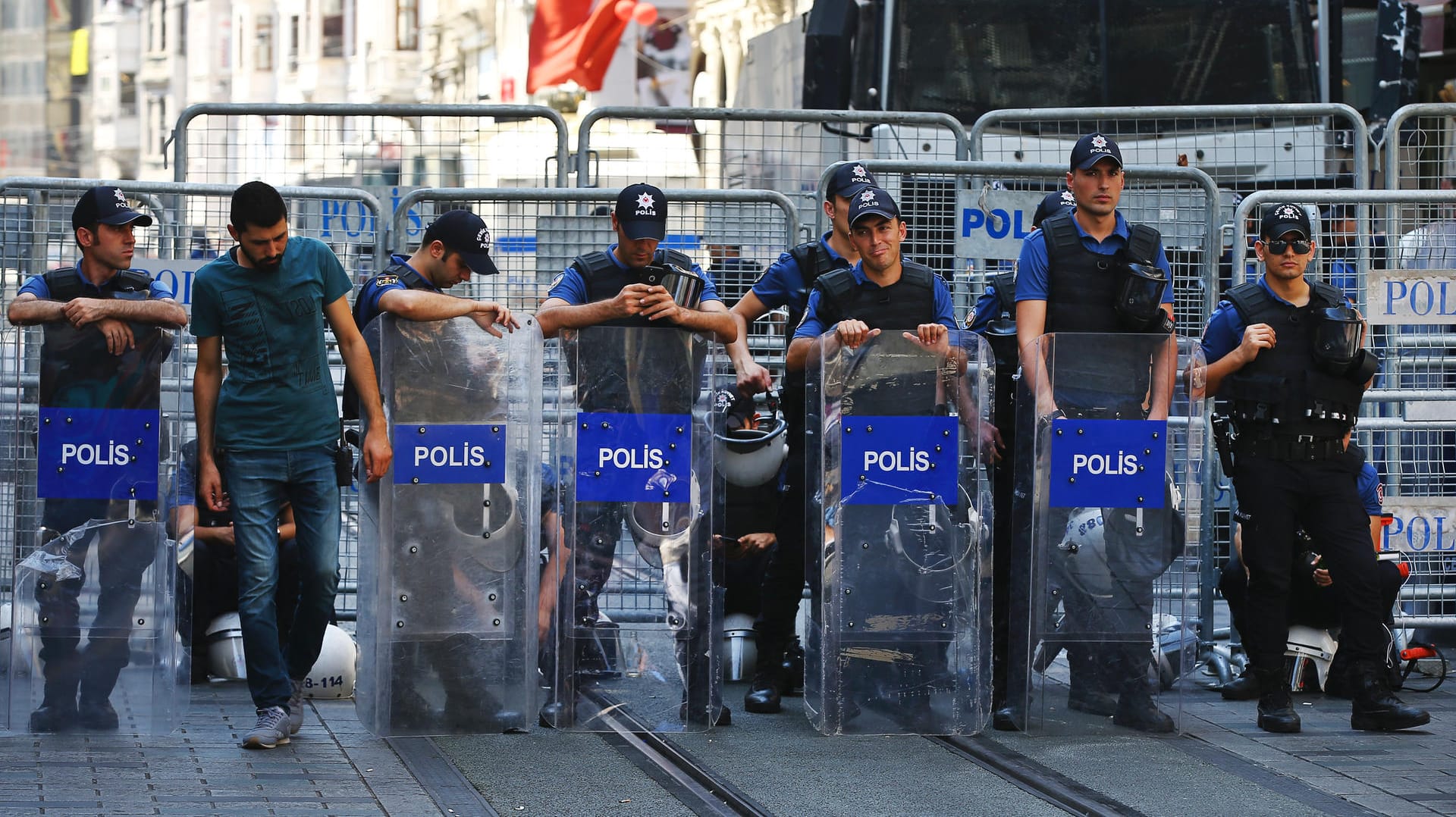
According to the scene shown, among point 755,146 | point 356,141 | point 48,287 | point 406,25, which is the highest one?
point 406,25

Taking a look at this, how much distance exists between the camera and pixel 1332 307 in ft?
21.3

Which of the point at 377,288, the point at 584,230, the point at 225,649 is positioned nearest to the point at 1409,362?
the point at 584,230

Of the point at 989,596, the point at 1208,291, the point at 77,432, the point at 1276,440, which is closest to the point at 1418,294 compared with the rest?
the point at 1208,291

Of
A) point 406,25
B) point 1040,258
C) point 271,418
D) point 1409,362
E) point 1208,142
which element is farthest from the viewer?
point 406,25

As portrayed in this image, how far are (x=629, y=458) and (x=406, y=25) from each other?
1963 inches

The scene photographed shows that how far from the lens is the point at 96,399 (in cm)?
618

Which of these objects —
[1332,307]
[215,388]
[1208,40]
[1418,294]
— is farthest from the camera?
[1208,40]

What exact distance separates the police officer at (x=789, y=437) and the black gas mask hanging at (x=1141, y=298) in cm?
96

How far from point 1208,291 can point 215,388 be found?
4.04 m

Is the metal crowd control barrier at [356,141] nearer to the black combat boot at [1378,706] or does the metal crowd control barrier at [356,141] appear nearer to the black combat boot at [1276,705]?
the black combat boot at [1276,705]

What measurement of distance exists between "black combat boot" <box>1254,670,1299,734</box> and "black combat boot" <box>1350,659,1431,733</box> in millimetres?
242

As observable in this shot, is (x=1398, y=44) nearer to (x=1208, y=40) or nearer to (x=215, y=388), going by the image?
(x=1208, y=40)

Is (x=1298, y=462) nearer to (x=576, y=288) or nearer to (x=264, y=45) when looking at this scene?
(x=576, y=288)

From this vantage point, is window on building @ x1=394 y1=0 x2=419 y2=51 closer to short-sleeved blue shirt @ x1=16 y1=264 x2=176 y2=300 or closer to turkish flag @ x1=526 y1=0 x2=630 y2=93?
turkish flag @ x1=526 y1=0 x2=630 y2=93
